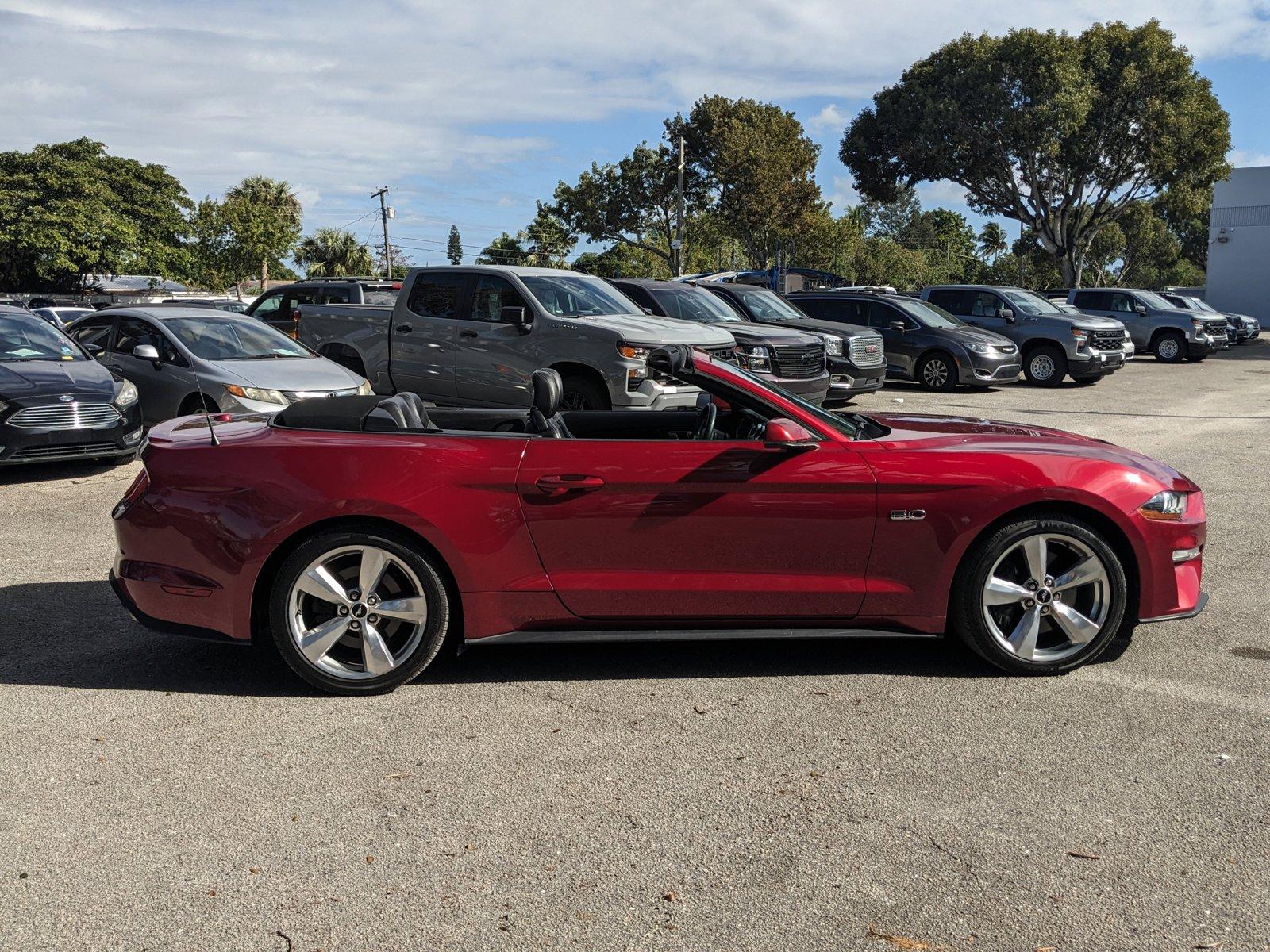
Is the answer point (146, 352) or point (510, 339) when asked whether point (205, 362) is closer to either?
point (146, 352)

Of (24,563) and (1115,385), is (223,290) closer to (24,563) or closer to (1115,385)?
(1115,385)

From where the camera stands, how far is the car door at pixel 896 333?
62.4 feet

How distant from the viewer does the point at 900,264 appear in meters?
91.1

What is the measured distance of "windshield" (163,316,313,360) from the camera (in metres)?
11.3

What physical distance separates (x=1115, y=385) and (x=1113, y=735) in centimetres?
1812

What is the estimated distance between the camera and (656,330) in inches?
451

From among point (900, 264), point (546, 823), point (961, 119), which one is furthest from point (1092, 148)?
point (900, 264)

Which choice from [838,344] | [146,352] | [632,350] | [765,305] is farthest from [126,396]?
[765,305]

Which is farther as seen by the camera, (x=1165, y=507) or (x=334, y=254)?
(x=334, y=254)

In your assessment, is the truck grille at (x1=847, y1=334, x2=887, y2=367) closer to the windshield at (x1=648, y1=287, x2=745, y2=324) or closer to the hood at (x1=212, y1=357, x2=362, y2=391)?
the windshield at (x1=648, y1=287, x2=745, y2=324)

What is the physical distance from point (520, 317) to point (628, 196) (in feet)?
141

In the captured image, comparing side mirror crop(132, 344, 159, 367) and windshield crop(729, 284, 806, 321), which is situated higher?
windshield crop(729, 284, 806, 321)

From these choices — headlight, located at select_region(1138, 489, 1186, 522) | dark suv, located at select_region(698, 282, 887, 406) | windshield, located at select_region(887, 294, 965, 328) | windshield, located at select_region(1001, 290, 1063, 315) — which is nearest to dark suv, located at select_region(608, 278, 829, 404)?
dark suv, located at select_region(698, 282, 887, 406)

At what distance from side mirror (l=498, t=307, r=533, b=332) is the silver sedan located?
1.66 meters
